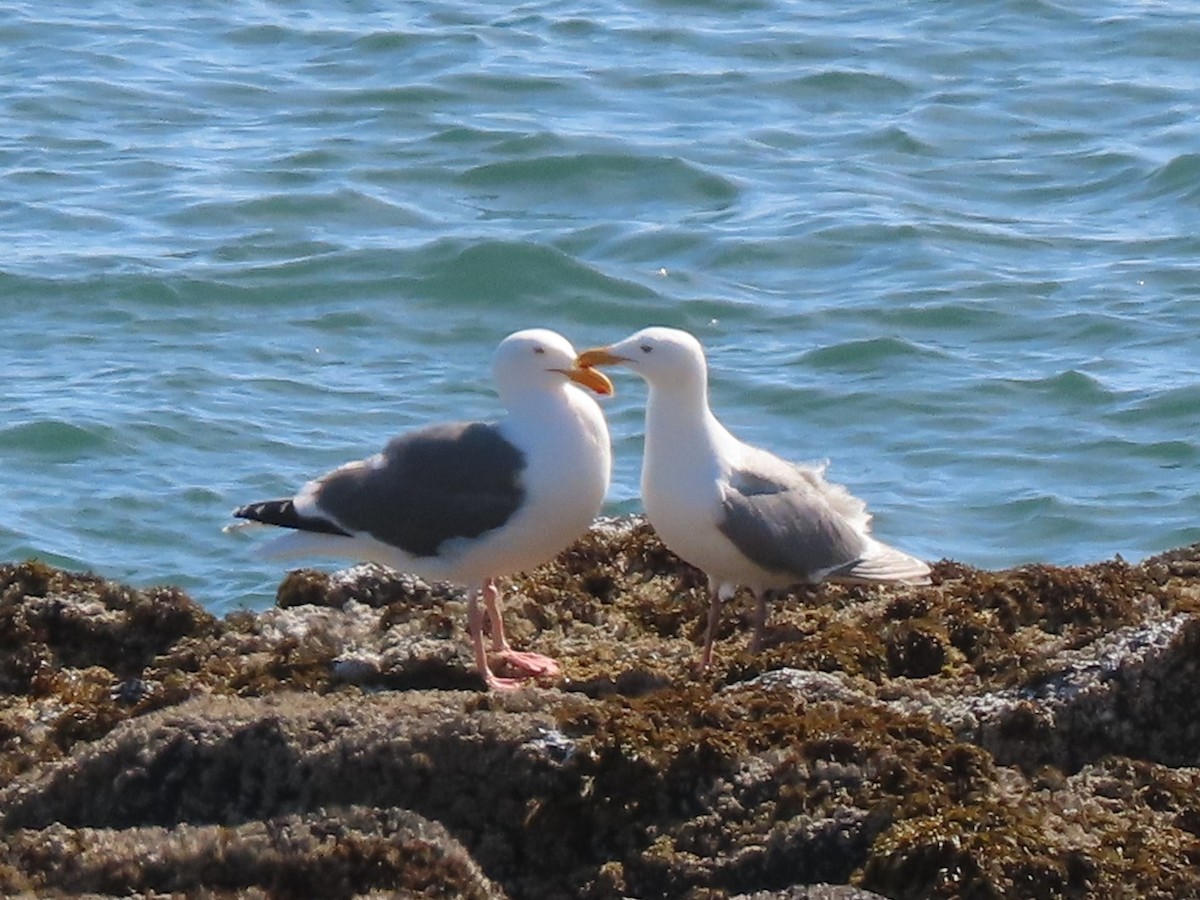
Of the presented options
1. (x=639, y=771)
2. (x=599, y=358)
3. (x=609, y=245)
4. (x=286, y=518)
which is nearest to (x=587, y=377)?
(x=599, y=358)

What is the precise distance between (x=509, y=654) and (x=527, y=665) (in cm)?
6

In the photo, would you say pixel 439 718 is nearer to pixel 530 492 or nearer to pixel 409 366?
pixel 530 492

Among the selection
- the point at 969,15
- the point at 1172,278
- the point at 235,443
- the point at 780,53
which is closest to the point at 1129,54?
the point at 969,15

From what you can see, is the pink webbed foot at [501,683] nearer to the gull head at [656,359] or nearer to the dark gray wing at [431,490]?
the dark gray wing at [431,490]

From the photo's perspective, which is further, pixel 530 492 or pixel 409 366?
pixel 409 366

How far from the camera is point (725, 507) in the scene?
6.23 meters

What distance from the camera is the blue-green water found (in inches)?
405

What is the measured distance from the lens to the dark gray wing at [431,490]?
20.0 ft

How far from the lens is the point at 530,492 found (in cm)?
607


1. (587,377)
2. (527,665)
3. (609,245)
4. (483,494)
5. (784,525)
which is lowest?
(609,245)

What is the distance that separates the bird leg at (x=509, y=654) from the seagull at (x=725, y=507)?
466 millimetres

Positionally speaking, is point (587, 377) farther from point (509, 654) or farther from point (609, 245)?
point (609, 245)

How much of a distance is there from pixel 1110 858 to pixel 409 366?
7808 mm

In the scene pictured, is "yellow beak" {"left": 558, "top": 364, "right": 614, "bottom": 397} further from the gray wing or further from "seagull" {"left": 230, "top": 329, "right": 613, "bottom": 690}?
the gray wing
